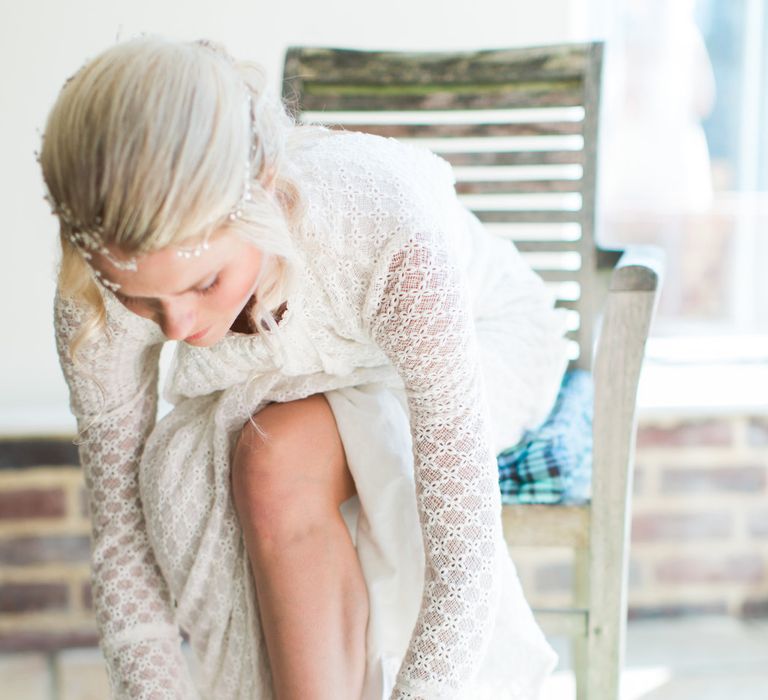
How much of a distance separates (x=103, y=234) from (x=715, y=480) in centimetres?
144

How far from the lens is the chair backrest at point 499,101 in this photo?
1451 millimetres

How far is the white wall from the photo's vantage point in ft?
5.52

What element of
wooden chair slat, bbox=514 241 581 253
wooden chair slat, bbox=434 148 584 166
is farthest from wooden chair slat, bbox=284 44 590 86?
wooden chair slat, bbox=514 241 581 253

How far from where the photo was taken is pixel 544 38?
1730 mm

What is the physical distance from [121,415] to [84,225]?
1.18 feet

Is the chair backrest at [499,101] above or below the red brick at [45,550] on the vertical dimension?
above

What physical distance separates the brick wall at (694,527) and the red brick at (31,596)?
0.85m

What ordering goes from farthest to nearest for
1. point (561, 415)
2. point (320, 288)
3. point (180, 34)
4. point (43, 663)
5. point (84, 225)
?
point (43, 663)
point (180, 34)
point (561, 415)
point (320, 288)
point (84, 225)

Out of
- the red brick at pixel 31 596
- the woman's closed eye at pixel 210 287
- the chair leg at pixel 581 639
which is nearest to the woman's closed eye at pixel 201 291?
the woman's closed eye at pixel 210 287

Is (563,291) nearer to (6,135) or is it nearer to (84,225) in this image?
(6,135)

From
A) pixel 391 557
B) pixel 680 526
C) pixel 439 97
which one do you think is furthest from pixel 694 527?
pixel 391 557

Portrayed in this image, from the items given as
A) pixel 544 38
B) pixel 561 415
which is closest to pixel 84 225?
pixel 561 415

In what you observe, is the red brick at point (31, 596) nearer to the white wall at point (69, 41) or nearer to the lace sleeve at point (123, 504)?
the white wall at point (69, 41)

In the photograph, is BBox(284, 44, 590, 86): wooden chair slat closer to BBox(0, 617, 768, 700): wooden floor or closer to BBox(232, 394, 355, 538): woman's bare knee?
BBox(232, 394, 355, 538): woman's bare knee
